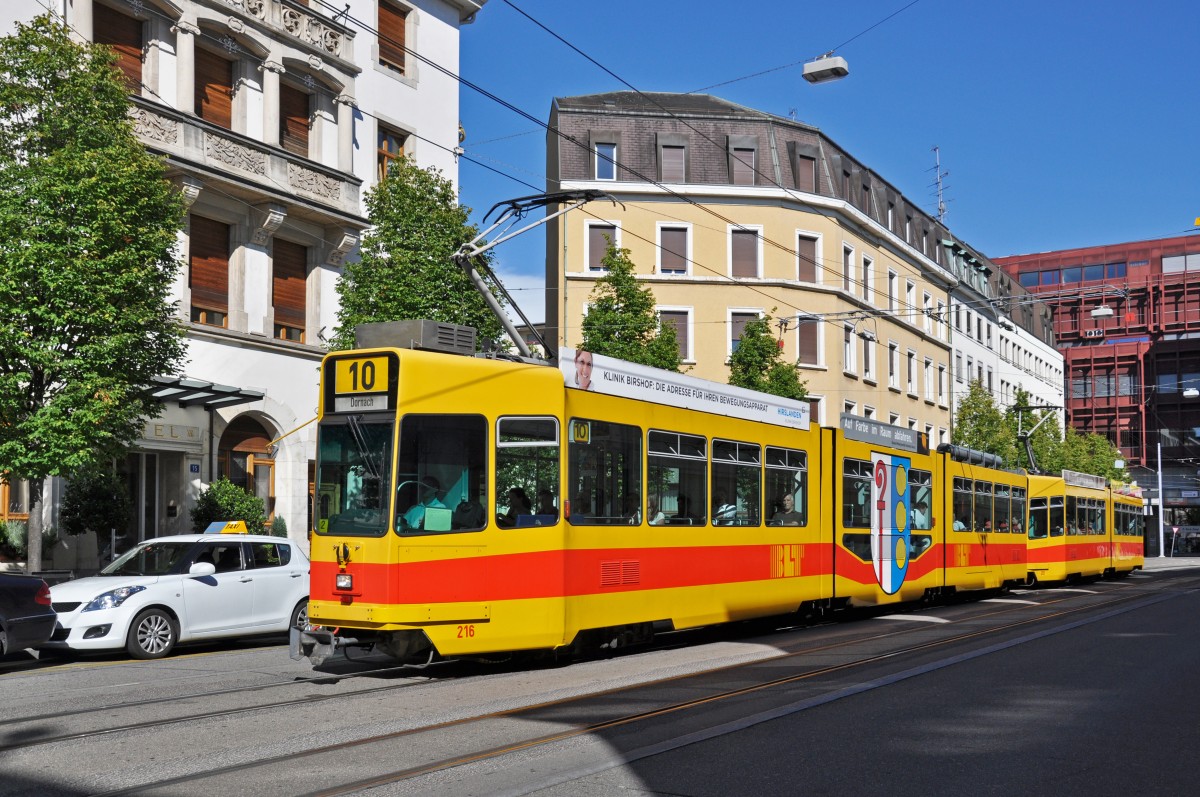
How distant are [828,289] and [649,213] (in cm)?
741

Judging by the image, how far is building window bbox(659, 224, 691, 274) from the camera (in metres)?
45.2

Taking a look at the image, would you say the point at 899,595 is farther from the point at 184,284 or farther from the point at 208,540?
the point at 184,284

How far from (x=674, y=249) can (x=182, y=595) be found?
32.3 meters

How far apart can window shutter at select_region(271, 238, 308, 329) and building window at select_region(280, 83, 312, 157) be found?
210cm

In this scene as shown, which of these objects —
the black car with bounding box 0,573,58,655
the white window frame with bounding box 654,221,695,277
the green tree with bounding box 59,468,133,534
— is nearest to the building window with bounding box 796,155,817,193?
the white window frame with bounding box 654,221,695,277

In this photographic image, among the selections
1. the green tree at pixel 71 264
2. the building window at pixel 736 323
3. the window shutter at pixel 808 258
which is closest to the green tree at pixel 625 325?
the green tree at pixel 71 264

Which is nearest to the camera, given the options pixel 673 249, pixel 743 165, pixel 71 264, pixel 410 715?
pixel 410 715

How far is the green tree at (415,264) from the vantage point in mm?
23438

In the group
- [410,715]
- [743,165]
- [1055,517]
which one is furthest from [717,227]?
[410,715]

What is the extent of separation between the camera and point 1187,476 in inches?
3511

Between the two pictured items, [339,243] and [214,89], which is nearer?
[214,89]

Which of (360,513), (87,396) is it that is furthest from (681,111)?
(360,513)

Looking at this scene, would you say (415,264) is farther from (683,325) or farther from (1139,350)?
(1139,350)

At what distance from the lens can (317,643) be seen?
11219 mm
